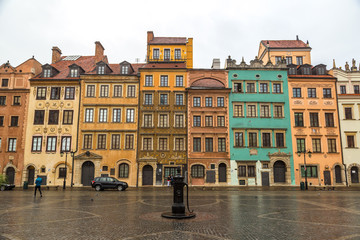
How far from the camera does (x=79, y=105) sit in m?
38.4

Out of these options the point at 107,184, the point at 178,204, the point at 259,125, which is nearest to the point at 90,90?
the point at 107,184

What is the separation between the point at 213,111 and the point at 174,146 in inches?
282

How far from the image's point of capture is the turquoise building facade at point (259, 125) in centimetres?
3700

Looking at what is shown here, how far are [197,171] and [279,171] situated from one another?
1098 centimetres

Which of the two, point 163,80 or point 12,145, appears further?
point 163,80

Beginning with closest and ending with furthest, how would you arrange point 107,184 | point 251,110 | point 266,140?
point 107,184 → point 266,140 → point 251,110

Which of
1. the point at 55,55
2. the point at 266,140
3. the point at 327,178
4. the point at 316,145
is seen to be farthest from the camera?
the point at 55,55

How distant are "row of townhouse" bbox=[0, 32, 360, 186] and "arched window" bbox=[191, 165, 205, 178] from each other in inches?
5.2

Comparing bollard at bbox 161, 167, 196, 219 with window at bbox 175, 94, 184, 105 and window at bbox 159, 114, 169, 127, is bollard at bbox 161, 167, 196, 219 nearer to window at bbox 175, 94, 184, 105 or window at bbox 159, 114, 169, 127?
window at bbox 159, 114, 169, 127

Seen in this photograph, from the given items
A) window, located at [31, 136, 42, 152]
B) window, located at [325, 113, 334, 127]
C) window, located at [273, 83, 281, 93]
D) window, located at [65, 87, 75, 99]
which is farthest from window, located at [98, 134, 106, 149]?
window, located at [325, 113, 334, 127]

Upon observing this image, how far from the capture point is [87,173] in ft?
121

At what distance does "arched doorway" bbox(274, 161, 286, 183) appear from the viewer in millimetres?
37125

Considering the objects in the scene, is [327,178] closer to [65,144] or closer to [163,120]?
[163,120]

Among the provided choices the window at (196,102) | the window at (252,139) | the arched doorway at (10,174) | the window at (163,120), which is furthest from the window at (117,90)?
the window at (252,139)
